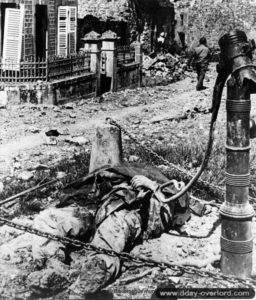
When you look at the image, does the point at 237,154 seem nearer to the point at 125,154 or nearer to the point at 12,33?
the point at 125,154

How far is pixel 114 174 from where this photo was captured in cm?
553

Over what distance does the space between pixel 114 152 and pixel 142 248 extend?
51.5 inches

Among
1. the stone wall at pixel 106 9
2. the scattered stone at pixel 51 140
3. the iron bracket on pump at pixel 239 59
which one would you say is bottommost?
the scattered stone at pixel 51 140

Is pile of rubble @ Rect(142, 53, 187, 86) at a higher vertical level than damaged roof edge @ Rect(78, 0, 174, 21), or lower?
lower

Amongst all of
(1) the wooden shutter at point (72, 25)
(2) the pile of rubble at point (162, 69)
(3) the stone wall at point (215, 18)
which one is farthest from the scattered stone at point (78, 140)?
(3) the stone wall at point (215, 18)

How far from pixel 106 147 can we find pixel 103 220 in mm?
1352

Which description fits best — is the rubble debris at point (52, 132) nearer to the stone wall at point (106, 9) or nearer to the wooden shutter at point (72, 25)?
the wooden shutter at point (72, 25)

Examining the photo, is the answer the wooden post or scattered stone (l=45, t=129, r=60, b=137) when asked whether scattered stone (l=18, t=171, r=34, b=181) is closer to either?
the wooden post

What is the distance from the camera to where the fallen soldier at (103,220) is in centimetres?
425

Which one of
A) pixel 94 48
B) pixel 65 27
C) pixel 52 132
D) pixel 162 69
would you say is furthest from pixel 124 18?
pixel 52 132

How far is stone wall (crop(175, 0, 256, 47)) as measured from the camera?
29188 mm

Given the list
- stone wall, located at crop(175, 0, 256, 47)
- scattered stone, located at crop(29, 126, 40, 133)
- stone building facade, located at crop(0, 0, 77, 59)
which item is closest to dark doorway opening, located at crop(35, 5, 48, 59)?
stone building facade, located at crop(0, 0, 77, 59)

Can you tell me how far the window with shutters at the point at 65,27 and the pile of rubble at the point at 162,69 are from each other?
3425 mm

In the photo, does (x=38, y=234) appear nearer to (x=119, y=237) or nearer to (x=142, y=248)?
(x=119, y=237)
